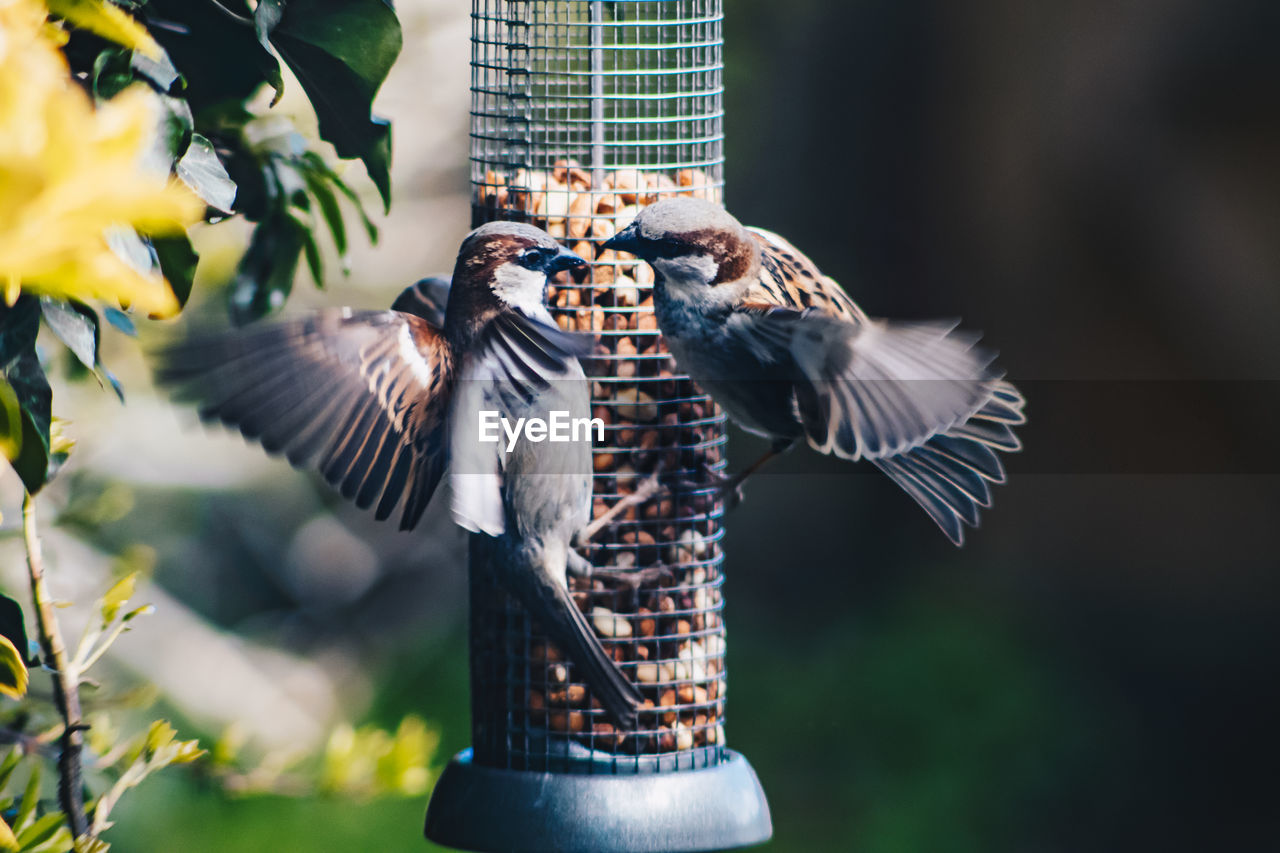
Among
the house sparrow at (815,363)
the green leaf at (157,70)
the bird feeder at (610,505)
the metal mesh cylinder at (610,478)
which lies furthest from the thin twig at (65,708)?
the house sparrow at (815,363)

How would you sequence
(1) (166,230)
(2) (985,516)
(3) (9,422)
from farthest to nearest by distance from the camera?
(2) (985,516), (3) (9,422), (1) (166,230)

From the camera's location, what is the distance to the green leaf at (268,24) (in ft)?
5.90

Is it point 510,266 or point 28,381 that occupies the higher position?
point 510,266

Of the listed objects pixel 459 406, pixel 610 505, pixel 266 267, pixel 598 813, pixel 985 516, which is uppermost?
pixel 266 267

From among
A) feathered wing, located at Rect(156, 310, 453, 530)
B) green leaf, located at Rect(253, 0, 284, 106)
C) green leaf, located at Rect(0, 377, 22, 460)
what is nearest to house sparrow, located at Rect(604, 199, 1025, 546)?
feathered wing, located at Rect(156, 310, 453, 530)

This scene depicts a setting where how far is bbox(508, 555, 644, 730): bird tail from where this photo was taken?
2.35 metres

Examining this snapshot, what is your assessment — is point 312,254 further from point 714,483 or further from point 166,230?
point 166,230

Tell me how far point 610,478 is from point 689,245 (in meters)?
0.50

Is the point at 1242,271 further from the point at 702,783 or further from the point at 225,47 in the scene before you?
the point at 225,47

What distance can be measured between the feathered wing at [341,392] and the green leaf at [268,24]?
1.41 feet

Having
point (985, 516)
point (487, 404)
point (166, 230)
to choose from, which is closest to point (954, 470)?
point (487, 404)

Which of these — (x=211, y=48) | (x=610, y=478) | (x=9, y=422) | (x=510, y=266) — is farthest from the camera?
(x=610, y=478)

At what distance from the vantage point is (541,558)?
242 centimetres

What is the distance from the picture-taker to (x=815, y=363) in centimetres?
229
